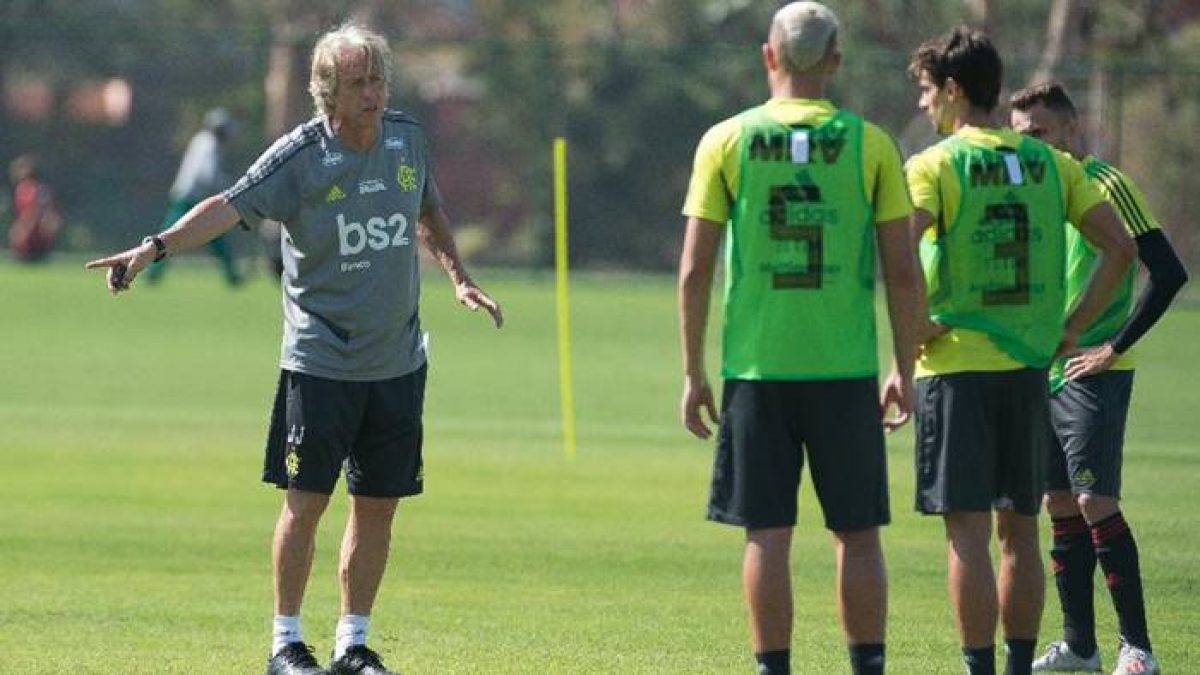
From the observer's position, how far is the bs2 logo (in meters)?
7.94

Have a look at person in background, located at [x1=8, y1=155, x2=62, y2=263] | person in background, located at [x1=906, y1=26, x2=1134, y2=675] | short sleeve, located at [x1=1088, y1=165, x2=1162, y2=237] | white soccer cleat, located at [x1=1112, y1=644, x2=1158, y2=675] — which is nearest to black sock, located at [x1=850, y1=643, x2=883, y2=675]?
person in background, located at [x1=906, y1=26, x2=1134, y2=675]

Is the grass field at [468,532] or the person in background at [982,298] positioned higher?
the person in background at [982,298]

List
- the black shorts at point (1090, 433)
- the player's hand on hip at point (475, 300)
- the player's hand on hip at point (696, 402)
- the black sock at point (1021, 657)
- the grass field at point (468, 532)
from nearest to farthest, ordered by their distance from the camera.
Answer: the player's hand on hip at point (696, 402) < the black sock at point (1021, 657) < the player's hand on hip at point (475, 300) < the black shorts at point (1090, 433) < the grass field at point (468, 532)

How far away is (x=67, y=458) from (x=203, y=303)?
1437 cm

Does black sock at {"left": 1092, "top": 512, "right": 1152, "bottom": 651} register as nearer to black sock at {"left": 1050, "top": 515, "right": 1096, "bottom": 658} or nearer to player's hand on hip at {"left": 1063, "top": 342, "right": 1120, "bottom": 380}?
black sock at {"left": 1050, "top": 515, "right": 1096, "bottom": 658}

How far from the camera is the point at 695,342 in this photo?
6.95 meters

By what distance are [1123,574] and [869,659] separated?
1902 millimetres

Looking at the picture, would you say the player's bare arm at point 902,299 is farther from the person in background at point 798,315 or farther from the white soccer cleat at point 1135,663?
the white soccer cleat at point 1135,663

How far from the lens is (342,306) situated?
313 inches

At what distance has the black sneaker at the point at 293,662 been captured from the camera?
26.1ft

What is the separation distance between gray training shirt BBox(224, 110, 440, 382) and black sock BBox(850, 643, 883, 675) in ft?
6.33

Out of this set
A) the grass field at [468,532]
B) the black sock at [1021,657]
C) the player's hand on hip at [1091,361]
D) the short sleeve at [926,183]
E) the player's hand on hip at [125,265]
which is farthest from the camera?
the grass field at [468,532]

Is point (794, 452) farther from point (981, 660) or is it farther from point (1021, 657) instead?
point (1021, 657)

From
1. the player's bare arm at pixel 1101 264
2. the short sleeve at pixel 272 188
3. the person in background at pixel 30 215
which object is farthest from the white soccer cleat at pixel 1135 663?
the person in background at pixel 30 215
